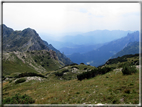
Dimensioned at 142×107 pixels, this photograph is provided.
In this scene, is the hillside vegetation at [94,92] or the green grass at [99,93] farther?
the hillside vegetation at [94,92]

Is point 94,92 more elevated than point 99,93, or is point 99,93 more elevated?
point 99,93

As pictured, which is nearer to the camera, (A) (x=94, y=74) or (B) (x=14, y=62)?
(A) (x=94, y=74)

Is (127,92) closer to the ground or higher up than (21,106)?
higher up

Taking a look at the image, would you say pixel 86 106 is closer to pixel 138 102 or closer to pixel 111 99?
pixel 111 99

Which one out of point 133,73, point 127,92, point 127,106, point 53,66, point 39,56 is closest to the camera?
point 127,106

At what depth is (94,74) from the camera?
80.4ft

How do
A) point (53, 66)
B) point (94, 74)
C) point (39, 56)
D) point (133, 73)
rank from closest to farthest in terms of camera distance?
1. point (133, 73)
2. point (94, 74)
3. point (53, 66)
4. point (39, 56)

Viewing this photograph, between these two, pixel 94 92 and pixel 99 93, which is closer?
pixel 99 93

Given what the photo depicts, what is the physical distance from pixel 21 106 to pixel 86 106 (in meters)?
6.21

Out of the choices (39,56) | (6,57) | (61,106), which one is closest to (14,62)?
(6,57)

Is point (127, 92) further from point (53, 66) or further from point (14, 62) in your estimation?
point (53, 66)

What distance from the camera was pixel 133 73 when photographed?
54.6ft

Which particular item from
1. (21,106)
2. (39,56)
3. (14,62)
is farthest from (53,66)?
(21,106)

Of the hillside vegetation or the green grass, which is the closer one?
the green grass
